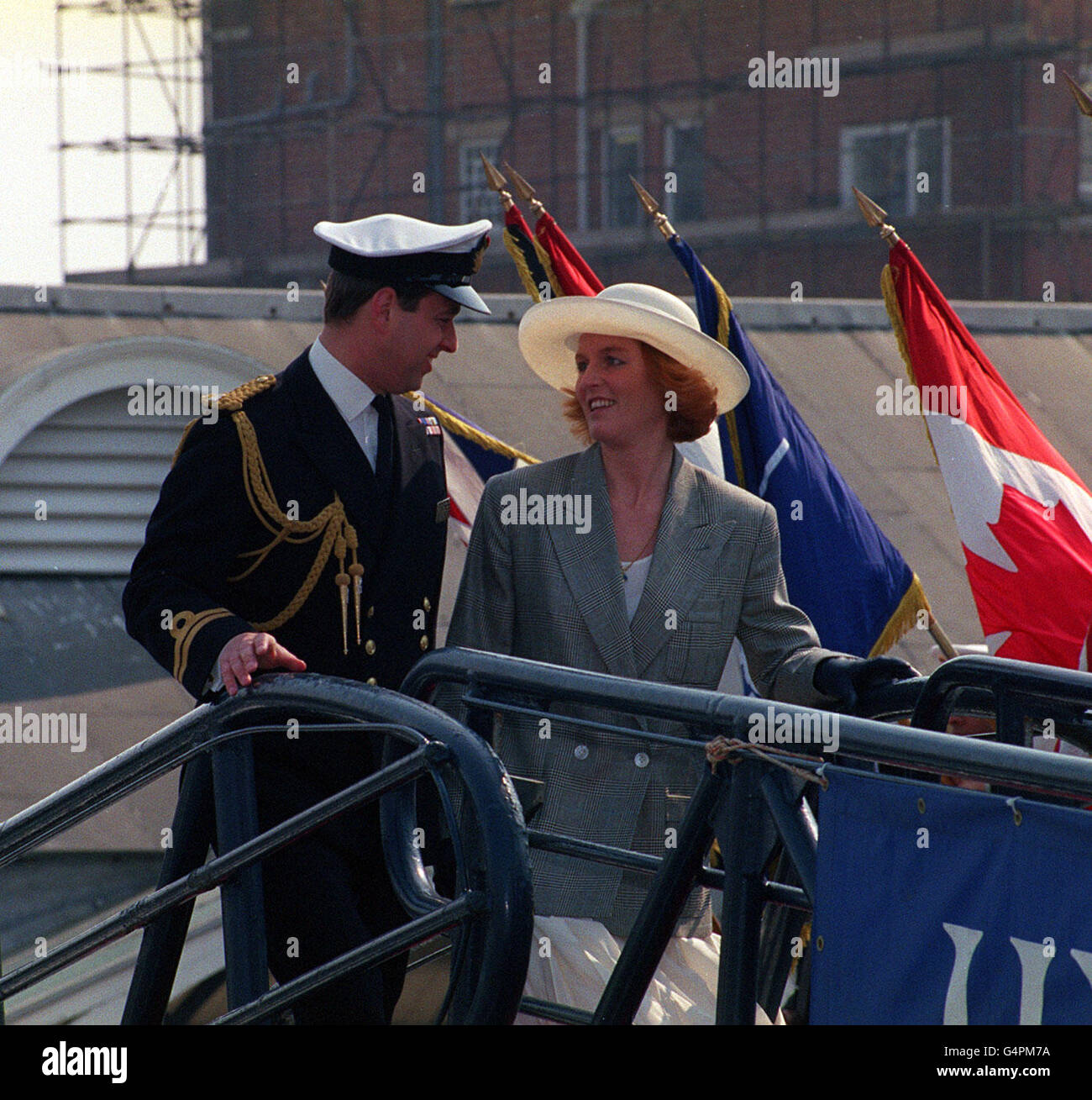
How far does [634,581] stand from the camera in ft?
11.7

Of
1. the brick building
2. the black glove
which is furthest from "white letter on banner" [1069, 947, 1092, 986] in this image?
the brick building

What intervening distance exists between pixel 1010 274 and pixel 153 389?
1967 cm

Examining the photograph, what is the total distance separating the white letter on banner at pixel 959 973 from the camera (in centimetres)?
219

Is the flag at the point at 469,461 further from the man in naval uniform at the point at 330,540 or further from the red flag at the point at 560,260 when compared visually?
the man in naval uniform at the point at 330,540

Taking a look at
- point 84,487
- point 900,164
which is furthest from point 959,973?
point 900,164

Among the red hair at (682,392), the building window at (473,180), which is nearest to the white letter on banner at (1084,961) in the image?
the red hair at (682,392)

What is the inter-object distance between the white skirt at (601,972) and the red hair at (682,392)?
108 centimetres

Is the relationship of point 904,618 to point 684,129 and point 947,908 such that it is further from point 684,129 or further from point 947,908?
point 684,129

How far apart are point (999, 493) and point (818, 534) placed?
1.85 ft

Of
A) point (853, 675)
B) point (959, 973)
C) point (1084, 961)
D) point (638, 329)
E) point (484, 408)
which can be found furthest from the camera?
point (484, 408)

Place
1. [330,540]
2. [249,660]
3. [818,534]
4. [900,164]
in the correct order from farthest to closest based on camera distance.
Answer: [900,164]
[818,534]
[330,540]
[249,660]

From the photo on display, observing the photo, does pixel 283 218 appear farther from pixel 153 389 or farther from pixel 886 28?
pixel 153 389

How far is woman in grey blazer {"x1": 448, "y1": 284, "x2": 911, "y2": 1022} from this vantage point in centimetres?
329

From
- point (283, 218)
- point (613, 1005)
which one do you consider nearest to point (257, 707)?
point (613, 1005)
